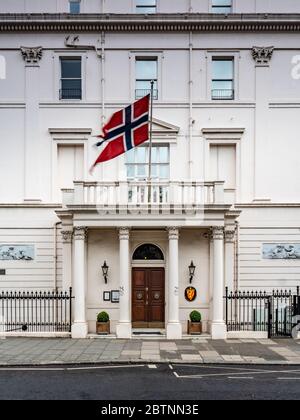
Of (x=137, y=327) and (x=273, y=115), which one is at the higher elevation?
(x=273, y=115)

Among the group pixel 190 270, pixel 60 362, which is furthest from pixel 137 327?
pixel 60 362

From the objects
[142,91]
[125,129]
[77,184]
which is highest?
[142,91]

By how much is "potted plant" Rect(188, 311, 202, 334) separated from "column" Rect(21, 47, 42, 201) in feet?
29.5

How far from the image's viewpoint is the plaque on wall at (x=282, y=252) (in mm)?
22438

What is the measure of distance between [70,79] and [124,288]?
415 inches

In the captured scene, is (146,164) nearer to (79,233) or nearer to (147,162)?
(147,162)

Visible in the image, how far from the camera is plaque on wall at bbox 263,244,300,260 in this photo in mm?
22438

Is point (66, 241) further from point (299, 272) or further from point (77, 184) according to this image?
point (299, 272)

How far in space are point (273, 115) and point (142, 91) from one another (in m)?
6.37

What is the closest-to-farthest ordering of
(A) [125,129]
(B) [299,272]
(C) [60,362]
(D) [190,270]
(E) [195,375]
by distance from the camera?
1. (E) [195,375]
2. (C) [60,362]
3. (A) [125,129]
4. (D) [190,270]
5. (B) [299,272]

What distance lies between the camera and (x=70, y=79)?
2331 centimetres

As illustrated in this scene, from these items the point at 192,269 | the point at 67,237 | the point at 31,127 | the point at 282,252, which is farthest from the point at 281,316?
the point at 31,127

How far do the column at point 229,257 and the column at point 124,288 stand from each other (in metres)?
4.38

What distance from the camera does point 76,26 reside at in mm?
23047
